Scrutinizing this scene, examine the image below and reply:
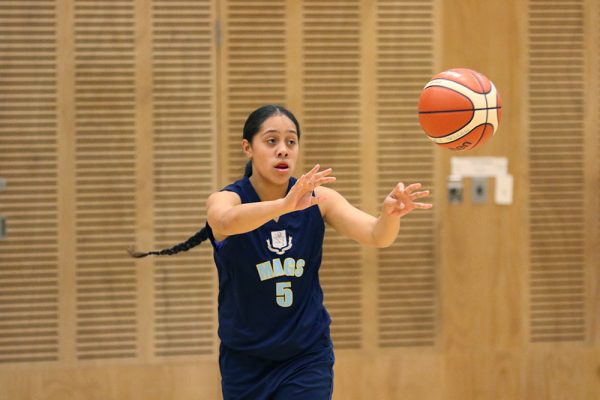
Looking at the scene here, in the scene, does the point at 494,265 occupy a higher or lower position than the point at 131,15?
lower

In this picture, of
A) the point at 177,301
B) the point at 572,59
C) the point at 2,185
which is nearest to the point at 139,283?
the point at 177,301

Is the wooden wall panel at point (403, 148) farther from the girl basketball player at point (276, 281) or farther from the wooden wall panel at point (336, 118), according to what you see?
the girl basketball player at point (276, 281)

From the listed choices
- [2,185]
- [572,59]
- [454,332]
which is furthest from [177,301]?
[572,59]

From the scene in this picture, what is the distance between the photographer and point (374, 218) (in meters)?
3.13

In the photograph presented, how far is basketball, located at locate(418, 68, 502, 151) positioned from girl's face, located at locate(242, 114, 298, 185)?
67 centimetres

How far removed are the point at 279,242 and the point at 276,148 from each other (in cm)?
36

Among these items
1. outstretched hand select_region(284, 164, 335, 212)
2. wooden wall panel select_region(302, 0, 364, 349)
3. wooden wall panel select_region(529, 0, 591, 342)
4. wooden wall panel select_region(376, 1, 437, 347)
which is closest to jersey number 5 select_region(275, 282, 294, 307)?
outstretched hand select_region(284, 164, 335, 212)

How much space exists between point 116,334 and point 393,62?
233 cm

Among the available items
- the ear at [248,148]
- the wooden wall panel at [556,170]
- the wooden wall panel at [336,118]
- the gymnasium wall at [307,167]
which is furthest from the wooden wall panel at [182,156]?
the wooden wall panel at [556,170]

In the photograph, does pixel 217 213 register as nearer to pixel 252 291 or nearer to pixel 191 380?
pixel 252 291

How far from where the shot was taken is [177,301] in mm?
4828

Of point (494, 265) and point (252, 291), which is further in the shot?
point (494, 265)

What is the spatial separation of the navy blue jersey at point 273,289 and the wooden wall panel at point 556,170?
2.38 m

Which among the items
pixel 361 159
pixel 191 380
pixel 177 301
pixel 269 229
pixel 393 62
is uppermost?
pixel 393 62
